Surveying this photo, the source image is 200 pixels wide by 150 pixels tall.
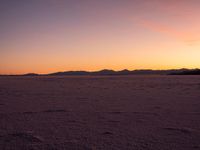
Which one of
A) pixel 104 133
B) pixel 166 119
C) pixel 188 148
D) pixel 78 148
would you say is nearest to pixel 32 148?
pixel 78 148

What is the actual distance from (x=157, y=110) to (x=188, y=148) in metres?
3.17

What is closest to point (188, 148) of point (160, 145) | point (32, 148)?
point (160, 145)

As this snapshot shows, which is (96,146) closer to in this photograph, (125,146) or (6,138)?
(125,146)

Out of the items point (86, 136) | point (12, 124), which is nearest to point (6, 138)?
point (12, 124)

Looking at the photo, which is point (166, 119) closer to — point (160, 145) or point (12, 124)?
point (160, 145)

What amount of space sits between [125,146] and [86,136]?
801 mm

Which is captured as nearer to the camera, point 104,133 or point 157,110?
point 104,133

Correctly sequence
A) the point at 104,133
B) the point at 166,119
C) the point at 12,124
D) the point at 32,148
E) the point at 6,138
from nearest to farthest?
the point at 32,148
the point at 6,138
the point at 104,133
the point at 12,124
the point at 166,119

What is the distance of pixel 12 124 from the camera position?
16.3ft

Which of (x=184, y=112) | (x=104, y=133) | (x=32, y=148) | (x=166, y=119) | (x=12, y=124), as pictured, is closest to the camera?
(x=32, y=148)

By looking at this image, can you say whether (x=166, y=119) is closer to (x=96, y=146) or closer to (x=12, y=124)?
(x=96, y=146)

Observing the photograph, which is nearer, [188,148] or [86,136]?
[188,148]

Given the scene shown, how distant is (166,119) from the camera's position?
550 cm

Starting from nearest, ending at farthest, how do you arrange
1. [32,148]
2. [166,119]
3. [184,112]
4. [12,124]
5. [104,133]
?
[32,148]
[104,133]
[12,124]
[166,119]
[184,112]
